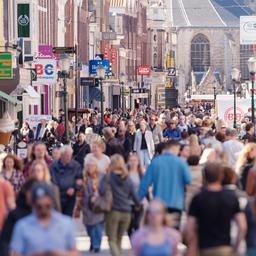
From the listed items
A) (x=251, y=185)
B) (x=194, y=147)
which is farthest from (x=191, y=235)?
(x=194, y=147)

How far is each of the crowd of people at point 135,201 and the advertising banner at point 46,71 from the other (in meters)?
20.0

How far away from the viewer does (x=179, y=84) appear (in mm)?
143750

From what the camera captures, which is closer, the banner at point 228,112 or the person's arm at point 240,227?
the person's arm at point 240,227

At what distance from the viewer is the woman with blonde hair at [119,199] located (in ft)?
53.1

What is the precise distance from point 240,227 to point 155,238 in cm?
108

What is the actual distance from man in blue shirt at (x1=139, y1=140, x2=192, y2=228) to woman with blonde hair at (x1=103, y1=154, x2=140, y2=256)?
0.88 feet

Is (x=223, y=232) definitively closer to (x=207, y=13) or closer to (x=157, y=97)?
(x=157, y=97)

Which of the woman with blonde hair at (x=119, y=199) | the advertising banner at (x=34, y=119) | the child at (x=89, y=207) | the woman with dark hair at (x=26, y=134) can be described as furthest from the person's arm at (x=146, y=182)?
the advertising banner at (x=34, y=119)

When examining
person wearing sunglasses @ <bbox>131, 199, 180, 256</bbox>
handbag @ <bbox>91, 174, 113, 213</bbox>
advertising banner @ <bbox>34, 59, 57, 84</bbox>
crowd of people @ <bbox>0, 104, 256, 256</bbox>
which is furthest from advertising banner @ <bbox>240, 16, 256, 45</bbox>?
person wearing sunglasses @ <bbox>131, 199, 180, 256</bbox>

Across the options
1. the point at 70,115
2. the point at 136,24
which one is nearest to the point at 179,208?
the point at 70,115

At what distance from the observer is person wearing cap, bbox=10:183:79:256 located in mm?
11180

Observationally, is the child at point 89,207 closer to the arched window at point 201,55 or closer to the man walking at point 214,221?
the man walking at point 214,221

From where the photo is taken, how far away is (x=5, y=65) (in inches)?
1438

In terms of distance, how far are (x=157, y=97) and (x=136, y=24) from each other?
25.8 feet
